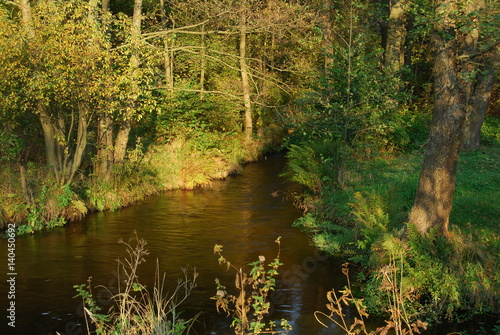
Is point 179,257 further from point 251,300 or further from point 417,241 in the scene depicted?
point 417,241

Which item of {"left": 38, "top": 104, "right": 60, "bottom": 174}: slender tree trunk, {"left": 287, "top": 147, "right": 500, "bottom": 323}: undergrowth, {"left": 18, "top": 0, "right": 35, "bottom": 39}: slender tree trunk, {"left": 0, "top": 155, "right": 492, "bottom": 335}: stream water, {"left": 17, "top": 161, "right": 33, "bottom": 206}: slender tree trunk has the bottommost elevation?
{"left": 0, "top": 155, "right": 492, "bottom": 335}: stream water

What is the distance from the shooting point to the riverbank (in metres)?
13.3

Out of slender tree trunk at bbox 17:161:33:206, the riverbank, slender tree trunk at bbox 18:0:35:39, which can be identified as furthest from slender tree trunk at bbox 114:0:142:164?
slender tree trunk at bbox 17:161:33:206

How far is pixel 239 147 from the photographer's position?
958 inches

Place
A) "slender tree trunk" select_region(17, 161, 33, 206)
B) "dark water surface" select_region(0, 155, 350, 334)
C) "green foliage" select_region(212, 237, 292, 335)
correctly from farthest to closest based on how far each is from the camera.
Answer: "slender tree trunk" select_region(17, 161, 33, 206) → "dark water surface" select_region(0, 155, 350, 334) → "green foliage" select_region(212, 237, 292, 335)

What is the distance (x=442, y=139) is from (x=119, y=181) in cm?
1074

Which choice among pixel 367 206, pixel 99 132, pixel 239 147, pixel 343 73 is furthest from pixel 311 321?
pixel 239 147

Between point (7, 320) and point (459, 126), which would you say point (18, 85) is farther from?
point (459, 126)

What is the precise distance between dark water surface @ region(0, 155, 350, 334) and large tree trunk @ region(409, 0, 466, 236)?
232 centimetres

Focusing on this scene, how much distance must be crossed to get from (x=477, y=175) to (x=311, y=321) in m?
9.38

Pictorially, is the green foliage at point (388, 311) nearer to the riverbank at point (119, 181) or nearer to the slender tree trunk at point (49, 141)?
the riverbank at point (119, 181)

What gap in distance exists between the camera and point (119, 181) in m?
16.6

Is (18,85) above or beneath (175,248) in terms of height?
above

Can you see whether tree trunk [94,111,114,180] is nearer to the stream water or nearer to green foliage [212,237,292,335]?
the stream water
